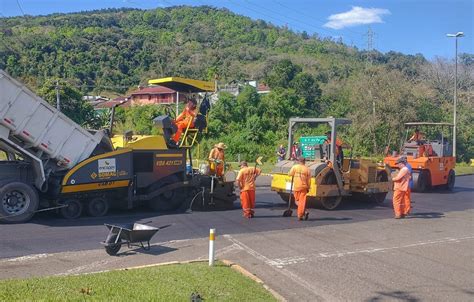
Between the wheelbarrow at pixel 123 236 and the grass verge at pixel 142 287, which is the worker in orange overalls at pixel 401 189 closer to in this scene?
the wheelbarrow at pixel 123 236

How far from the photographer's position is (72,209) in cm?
1220

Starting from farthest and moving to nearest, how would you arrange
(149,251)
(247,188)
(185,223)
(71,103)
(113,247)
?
(71,103) → (247,188) → (185,223) → (149,251) → (113,247)

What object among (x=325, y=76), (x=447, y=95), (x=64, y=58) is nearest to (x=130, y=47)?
(x=64, y=58)

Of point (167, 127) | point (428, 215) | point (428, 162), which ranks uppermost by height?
point (167, 127)

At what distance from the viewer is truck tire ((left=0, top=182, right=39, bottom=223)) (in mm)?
11312

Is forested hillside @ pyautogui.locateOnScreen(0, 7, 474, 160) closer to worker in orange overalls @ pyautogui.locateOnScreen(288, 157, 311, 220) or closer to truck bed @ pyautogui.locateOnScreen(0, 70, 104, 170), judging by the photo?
worker in orange overalls @ pyautogui.locateOnScreen(288, 157, 311, 220)

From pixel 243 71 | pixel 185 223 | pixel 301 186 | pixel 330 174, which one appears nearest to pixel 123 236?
pixel 185 223

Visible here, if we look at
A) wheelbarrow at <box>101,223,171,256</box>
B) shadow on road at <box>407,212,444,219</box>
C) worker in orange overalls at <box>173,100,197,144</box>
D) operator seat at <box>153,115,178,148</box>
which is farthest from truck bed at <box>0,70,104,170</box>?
shadow on road at <box>407,212,444,219</box>

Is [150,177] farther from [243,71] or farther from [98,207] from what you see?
[243,71]

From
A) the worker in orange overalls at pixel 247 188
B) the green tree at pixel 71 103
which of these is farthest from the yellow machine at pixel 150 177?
the green tree at pixel 71 103

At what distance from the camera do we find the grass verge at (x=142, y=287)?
593cm

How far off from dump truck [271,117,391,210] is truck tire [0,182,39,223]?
621cm

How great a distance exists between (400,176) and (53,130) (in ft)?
26.7

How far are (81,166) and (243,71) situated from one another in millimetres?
64519
